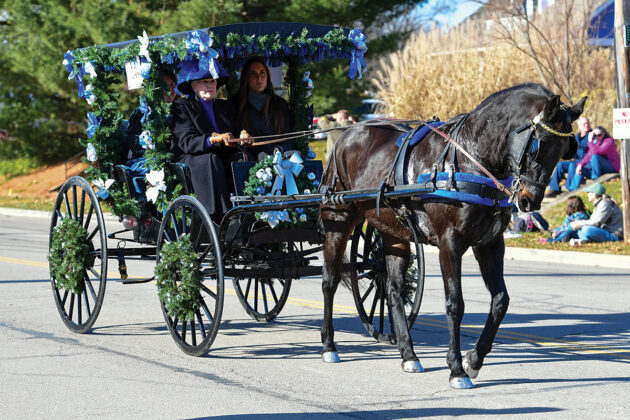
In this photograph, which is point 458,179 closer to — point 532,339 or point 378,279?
point 378,279

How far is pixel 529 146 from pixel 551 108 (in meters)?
0.29

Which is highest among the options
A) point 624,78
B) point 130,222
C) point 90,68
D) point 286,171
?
point 90,68

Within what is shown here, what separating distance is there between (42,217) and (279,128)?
58.8 feet

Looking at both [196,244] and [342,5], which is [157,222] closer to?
[196,244]

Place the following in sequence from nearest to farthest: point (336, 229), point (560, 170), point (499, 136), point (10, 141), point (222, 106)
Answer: point (499, 136)
point (336, 229)
point (222, 106)
point (560, 170)
point (10, 141)

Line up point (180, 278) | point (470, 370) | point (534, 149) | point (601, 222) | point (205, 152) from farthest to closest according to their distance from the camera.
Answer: point (601, 222) → point (205, 152) → point (180, 278) → point (470, 370) → point (534, 149)

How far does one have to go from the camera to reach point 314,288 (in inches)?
444

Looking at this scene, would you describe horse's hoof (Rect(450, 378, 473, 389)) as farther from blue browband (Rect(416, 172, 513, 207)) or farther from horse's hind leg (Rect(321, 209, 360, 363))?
A: horse's hind leg (Rect(321, 209, 360, 363))

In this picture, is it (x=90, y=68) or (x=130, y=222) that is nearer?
(x=90, y=68)

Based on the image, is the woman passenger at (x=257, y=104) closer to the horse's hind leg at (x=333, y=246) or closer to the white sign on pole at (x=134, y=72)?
the white sign on pole at (x=134, y=72)

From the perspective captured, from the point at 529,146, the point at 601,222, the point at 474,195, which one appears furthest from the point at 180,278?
the point at 601,222

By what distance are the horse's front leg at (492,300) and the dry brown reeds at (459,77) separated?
17.4 meters

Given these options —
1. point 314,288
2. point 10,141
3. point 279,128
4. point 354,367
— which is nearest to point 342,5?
point 10,141

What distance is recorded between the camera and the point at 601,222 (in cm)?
1550
